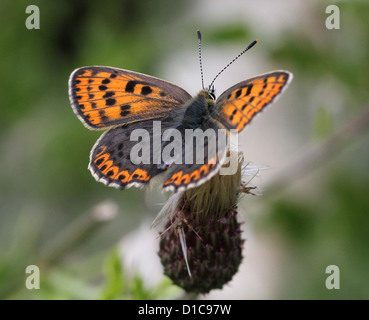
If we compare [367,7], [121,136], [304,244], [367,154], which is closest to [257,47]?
[367,7]

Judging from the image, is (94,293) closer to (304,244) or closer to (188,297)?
(188,297)

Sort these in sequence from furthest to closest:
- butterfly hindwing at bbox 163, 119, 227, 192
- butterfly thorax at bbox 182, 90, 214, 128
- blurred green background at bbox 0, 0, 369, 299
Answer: blurred green background at bbox 0, 0, 369, 299 < butterfly thorax at bbox 182, 90, 214, 128 < butterfly hindwing at bbox 163, 119, 227, 192

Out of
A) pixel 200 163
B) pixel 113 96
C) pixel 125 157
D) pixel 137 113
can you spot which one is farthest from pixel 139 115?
pixel 200 163

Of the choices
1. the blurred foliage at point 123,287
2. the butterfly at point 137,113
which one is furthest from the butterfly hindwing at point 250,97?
the blurred foliage at point 123,287

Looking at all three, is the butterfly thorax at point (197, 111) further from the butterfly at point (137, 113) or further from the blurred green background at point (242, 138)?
the blurred green background at point (242, 138)

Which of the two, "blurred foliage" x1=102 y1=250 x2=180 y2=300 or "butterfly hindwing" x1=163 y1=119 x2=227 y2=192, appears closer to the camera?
"butterfly hindwing" x1=163 y1=119 x2=227 y2=192

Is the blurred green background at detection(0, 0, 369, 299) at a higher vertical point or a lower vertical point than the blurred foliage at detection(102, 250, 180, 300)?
higher

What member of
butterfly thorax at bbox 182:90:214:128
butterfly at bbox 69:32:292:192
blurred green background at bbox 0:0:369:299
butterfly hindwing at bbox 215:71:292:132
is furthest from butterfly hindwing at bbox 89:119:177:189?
blurred green background at bbox 0:0:369:299

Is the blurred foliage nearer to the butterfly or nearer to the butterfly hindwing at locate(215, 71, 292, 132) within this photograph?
the butterfly

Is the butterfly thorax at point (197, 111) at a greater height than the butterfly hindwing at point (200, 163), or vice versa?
the butterfly thorax at point (197, 111)
